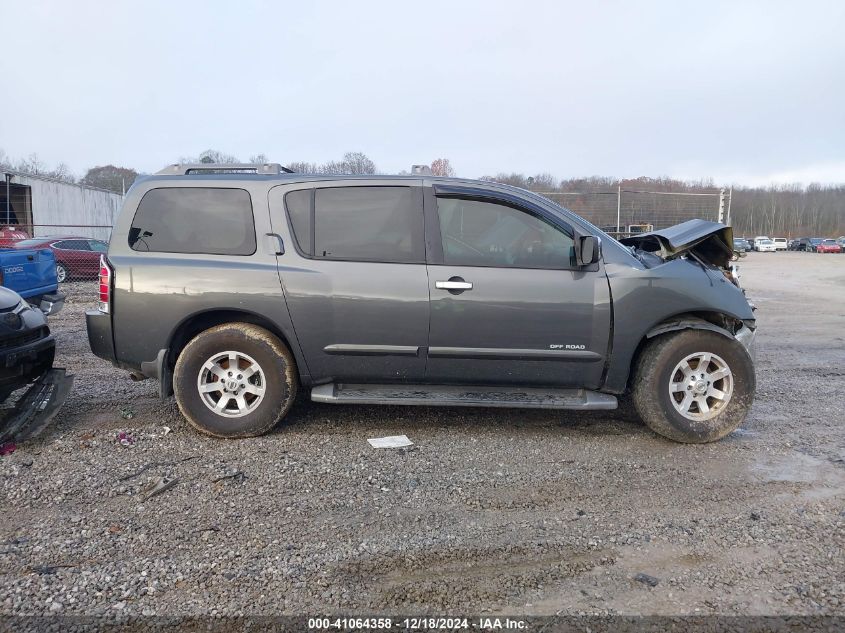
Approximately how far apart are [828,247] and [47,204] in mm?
66229

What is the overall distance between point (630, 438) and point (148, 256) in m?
3.73

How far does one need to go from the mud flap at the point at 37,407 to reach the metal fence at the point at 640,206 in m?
12.8

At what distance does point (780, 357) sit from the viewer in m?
7.34

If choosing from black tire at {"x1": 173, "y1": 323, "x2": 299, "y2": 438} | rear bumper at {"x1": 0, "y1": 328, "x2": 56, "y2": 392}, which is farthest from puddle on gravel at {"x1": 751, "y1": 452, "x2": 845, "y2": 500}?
rear bumper at {"x1": 0, "y1": 328, "x2": 56, "y2": 392}

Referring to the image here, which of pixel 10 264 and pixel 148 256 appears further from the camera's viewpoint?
pixel 10 264

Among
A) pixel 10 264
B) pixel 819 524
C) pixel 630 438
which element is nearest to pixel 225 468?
pixel 630 438

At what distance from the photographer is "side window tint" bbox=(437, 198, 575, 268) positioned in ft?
14.1

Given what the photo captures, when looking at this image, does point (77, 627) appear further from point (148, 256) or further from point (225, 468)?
point (148, 256)

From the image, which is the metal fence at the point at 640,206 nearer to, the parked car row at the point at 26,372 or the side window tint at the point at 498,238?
the side window tint at the point at 498,238

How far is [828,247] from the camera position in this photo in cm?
6053

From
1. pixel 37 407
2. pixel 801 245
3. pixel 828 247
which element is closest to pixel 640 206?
pixel 37 407

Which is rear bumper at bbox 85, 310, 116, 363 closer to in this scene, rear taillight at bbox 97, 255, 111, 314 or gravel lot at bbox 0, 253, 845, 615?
rear taillight at bbox 97, 255, 111, 314

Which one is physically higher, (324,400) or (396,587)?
(324,400)

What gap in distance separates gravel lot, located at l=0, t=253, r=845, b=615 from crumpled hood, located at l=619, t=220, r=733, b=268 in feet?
4.40
